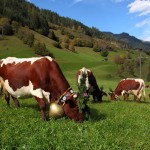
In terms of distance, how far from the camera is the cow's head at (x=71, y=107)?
1491 cm

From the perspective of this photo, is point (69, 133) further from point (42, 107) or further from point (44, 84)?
point (44, 84)

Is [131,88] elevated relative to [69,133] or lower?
elevated

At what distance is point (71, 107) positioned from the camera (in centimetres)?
1501

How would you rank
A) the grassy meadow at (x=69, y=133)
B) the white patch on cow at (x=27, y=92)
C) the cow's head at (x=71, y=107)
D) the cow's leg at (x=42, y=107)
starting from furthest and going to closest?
the white patch on cow at (x=27, y=92) → the cow's leg at (x=42, y=107) → the cow's head at (x=71, y=107) → the grassy meadow at (x=69, y=133)

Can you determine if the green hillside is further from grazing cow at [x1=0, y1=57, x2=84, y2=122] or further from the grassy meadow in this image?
the grassy meadow

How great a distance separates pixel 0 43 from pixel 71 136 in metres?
138

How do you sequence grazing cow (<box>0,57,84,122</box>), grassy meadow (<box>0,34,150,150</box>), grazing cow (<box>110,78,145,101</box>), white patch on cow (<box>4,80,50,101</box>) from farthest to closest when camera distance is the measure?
grazing cow (<box>110,78,145,101</box>) → white patch on cow (<box>4,80,50,101</box>) → grazing cow (<box>0,57,84,122</box>) → grassy meadow (<box>0,34,150,150</box>)

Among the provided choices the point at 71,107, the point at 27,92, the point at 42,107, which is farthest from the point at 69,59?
the point at 71,107

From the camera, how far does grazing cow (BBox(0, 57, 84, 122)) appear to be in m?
15.0

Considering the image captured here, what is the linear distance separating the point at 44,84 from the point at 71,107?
172cm

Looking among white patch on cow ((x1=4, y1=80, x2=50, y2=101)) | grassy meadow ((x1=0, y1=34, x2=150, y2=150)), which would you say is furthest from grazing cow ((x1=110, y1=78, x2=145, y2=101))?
white patch on cow ((x1=4, y1=80, x2=50, y2=101))

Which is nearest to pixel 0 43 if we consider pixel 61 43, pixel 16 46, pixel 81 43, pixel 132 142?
pixel 16 46

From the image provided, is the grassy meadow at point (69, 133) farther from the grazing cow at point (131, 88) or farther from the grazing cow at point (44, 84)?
the grazing cow at point (131, 88)

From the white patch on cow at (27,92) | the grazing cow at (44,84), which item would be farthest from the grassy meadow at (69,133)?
the white patch on cow at (27,92)
